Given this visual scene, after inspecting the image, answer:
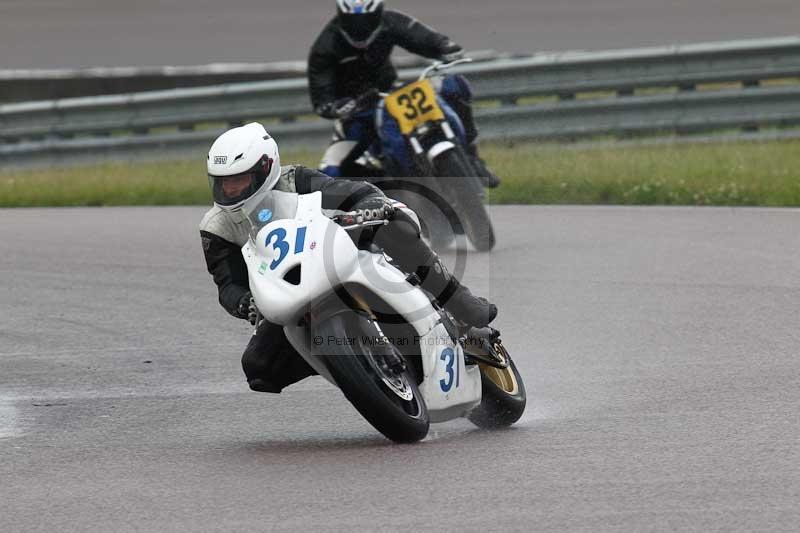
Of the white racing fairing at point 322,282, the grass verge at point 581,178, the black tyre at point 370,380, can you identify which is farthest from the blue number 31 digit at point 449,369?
the grass verge at point 581,178

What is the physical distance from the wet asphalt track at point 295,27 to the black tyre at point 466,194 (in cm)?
929

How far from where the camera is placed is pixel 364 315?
17.6 ft

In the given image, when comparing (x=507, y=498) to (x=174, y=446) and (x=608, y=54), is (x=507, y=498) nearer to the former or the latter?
(x=174, y=446)

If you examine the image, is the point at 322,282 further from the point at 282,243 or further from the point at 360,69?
the point at 360,69

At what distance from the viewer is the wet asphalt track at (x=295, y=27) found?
66.0 ft

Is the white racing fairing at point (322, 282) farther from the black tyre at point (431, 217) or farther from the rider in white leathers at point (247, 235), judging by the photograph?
the black tyre at point (431, 217)

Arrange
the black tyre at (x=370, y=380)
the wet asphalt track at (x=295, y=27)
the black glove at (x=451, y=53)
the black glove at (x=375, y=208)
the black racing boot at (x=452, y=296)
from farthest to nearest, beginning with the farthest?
1. the wet asphalt track at (x=295, y=27)
2. the black glove at (x=451, y=53)
3. the black racing boot at (x=452, y=296)
4. the black glove at (x=375, y=208)
5. the black tyre at (x=370, y=380)

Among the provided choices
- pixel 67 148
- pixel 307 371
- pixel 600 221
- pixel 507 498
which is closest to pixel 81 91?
pixel 67 148

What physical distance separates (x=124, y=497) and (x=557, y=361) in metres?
2.87

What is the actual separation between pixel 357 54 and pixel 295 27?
452 inches

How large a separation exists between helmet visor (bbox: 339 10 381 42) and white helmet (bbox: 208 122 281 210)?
17.1ft

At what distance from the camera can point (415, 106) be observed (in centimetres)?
1034

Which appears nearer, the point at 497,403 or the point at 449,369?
the point at 449,369

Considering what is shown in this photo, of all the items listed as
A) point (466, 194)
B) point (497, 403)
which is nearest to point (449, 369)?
point (497, 403)
